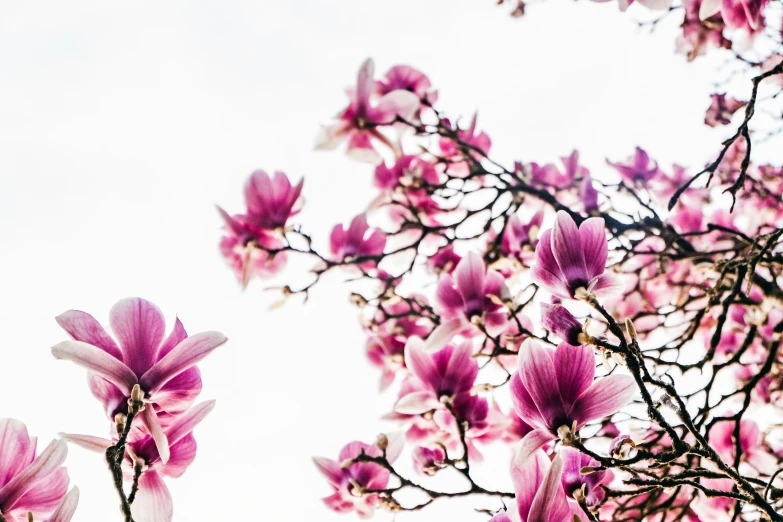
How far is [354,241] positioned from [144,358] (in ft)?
3.27

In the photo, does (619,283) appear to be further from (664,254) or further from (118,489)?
(664,254)

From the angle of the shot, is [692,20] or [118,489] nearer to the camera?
[118,489]

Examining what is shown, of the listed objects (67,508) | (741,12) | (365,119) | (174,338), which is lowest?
(67,508)

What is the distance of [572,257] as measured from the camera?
70 cm

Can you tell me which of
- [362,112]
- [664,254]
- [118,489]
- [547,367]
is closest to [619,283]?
[547,367]

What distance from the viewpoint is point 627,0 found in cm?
116

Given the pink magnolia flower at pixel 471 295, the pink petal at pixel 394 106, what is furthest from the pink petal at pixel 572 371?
Result: the pink petal at pixel 394 106

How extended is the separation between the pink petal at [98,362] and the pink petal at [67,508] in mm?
116

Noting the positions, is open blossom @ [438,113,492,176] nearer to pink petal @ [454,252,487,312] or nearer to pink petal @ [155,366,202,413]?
pink petal @ [454,252,487,312]

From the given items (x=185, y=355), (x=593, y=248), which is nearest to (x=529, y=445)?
(x=593, y=248)

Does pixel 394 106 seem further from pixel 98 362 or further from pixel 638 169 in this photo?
pixel 98 362

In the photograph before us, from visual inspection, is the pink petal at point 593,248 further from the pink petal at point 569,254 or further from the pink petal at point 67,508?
the pink petal at point 67,508

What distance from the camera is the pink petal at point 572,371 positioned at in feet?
2.24

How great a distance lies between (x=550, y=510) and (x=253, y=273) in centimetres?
112
